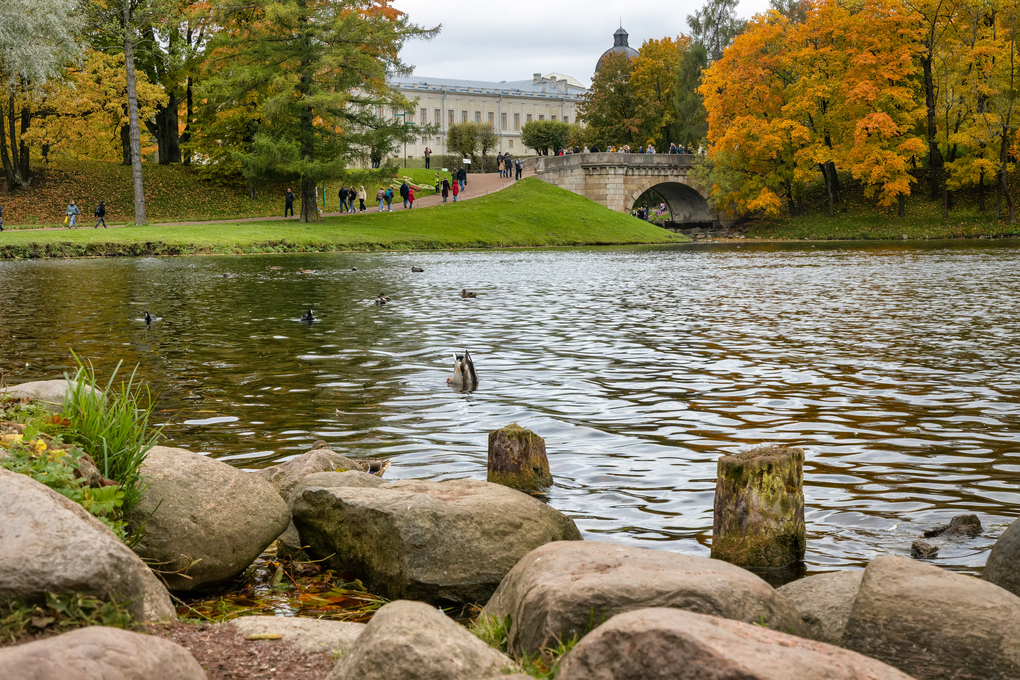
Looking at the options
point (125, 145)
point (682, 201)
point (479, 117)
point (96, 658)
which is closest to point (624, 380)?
point (96, 658)

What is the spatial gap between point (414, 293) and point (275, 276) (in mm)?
7082

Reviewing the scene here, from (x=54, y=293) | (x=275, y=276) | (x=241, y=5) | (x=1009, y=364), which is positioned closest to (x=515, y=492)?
(x=1009, y=364)

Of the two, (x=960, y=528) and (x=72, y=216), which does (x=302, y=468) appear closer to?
(x=960, y=528)

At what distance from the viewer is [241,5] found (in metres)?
43.9

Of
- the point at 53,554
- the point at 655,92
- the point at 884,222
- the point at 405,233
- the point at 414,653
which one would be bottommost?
the point at 414,653

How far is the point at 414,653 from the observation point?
11.7 feet

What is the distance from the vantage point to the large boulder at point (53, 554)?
144 inches

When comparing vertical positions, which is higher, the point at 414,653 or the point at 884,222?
the point at 884,222

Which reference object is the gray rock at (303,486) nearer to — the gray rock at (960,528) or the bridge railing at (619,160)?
Answer: the gray rock at (960,528)

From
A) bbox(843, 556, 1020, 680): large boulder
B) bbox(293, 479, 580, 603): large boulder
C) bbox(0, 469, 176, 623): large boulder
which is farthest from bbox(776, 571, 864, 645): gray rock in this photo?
bbox(0, 469, 176, 623): large boulder

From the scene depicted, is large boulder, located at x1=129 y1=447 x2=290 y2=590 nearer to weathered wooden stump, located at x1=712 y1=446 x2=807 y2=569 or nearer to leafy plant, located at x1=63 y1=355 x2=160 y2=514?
leafy plant, located at x1=63 y1=355 x2=160 y2=514

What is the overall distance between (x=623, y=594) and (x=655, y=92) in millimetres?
84834

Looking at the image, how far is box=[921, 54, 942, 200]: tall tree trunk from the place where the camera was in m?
54.4

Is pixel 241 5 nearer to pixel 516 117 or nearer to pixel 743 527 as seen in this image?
pixel 743 527
